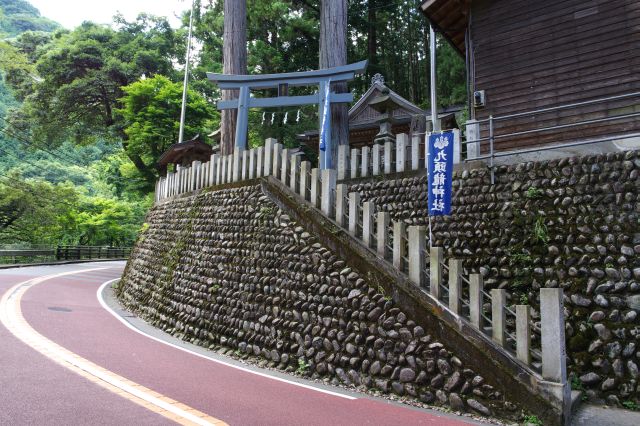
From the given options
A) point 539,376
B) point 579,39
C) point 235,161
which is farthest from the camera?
point 235,161

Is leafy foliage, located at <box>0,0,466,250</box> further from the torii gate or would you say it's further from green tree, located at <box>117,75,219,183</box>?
the torii gate

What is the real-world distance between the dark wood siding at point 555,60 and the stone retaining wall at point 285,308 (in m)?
5.53

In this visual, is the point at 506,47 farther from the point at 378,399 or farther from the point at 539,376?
the point at 378,399

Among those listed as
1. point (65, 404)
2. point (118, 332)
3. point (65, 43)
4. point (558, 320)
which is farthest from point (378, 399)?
point (65, 43)

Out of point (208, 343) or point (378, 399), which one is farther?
point (208, 343)

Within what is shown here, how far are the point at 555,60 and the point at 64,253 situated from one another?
30789 mm

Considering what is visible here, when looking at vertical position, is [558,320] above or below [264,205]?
below

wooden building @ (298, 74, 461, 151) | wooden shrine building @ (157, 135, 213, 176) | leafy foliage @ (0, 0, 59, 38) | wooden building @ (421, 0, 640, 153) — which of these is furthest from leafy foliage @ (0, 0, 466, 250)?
leafy foliage @ (0, 0, 59, 38)

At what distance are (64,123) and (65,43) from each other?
5.79 metres

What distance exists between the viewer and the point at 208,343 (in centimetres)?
809

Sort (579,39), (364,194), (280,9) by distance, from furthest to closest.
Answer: (280,9) → (364,194) → (579,39)

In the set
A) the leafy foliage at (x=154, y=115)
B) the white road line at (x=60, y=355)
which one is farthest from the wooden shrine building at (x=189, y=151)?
the white road line at (x=60, y=355)

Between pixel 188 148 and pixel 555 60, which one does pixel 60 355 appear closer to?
pixel 555 60

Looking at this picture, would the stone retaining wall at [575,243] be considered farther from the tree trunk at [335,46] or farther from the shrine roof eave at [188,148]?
the shrine roof eave at [188,148]
